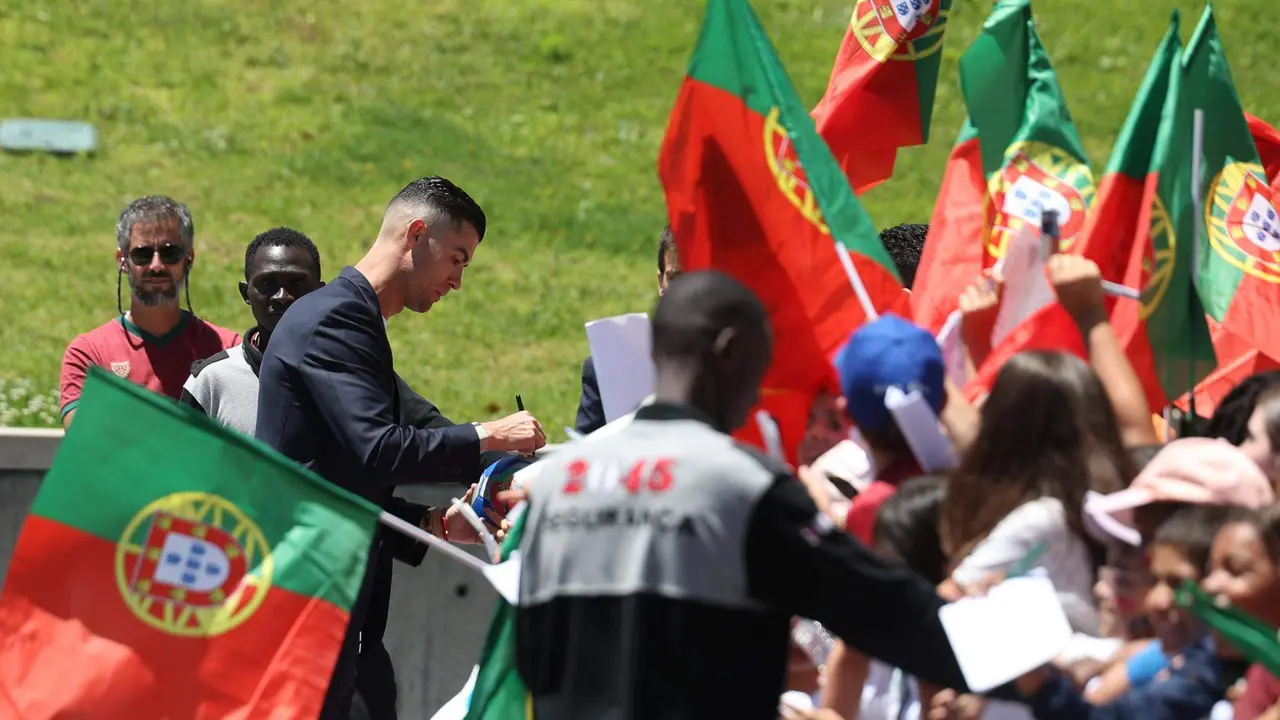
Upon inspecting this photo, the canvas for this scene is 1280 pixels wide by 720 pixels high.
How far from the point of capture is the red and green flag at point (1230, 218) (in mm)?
5727

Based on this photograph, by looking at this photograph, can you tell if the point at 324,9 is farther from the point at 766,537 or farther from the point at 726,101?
the point at 766,537

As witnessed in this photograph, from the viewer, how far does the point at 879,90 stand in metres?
6.74

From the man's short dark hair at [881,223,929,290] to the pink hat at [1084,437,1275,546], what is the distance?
10.2 feet

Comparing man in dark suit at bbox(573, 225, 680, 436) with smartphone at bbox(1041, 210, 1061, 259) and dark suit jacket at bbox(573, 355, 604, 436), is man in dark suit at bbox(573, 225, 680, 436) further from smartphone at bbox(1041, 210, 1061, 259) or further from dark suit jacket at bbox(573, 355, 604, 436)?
smartphone at bbox(1041, 210, 1061, 259)

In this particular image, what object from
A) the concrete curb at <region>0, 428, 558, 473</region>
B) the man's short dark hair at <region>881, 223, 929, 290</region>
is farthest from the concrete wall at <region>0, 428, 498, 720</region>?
the man's short dark hair at <region>881, 223, 929, 290</region>

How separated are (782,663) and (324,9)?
1724 centimetres

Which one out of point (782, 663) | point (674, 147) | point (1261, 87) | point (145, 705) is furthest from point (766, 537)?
point (1261, 87)

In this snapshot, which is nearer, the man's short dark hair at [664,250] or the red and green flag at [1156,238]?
the red and green flag at [1156,238]

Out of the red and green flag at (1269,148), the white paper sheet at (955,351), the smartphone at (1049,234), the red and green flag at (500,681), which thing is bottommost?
the red and green flag at (500,681)

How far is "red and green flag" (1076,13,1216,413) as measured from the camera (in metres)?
5.40

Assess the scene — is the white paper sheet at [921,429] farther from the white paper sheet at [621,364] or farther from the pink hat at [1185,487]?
the white paper sheet at [621,364]

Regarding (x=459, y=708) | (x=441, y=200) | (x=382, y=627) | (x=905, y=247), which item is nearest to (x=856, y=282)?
(x=459, y=708)

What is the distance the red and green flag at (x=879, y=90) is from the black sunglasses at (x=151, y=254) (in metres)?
2.77

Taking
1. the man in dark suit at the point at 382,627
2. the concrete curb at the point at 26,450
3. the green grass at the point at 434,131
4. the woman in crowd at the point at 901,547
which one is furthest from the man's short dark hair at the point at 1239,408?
the green grass at the point at 434,131
